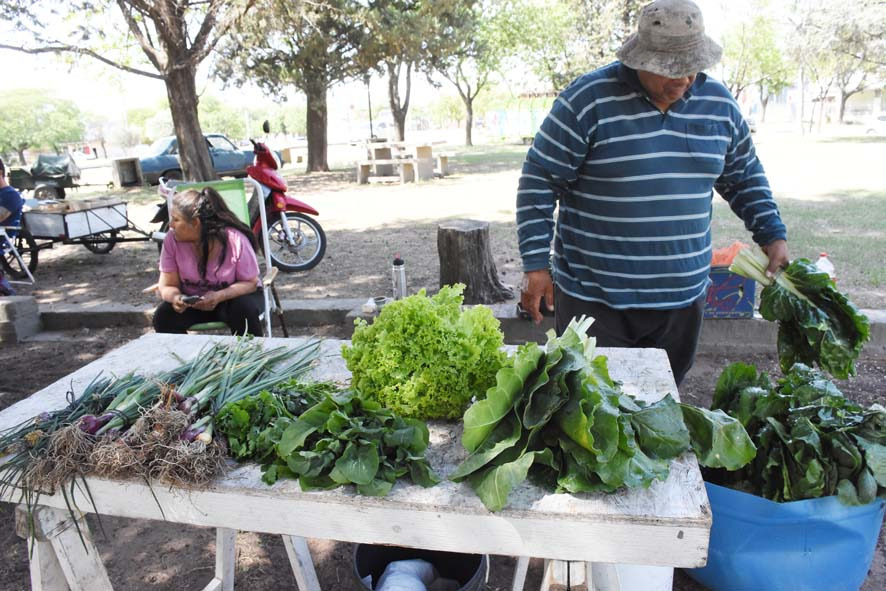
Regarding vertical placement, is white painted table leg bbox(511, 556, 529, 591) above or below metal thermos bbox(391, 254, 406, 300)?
below

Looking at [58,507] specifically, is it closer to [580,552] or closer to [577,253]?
[580,552]

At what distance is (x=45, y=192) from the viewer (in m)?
15.5

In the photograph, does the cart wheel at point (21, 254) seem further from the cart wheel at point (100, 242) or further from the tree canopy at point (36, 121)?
the tree canopy at point (36, 121)

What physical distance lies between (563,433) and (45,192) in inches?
694

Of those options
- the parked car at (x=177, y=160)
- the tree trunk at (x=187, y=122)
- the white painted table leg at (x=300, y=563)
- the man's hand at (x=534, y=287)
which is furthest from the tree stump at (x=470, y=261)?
the parked car at (x=177, y=160)

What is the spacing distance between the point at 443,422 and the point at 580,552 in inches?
21.6

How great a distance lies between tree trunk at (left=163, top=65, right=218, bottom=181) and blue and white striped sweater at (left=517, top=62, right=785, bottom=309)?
35.6 ft

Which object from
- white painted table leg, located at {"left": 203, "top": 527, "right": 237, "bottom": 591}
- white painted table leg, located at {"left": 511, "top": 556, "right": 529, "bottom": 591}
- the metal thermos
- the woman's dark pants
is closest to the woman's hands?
the woman's dark pants

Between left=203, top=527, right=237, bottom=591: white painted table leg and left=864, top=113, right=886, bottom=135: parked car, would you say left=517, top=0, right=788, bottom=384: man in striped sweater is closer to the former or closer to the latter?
left=203, top=527, right=237, bottom=591: white painted table leg

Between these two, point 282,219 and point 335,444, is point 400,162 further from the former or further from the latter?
point 335,444

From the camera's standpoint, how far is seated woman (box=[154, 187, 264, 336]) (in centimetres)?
370

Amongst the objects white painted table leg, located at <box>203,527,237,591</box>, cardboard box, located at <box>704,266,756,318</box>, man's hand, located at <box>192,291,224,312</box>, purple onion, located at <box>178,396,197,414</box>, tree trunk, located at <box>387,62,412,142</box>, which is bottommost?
white painted table leg, located at <box>203,527,237,591</box>

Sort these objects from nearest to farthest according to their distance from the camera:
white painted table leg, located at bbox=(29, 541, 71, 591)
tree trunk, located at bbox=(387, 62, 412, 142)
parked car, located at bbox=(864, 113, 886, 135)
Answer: white painted table leg, located at bbox=(29, 541, 71, 591), tree trunk, located at bbox=(387, 62, 412, 142), parked car, located at bbox=(864, 113, 886, 135)

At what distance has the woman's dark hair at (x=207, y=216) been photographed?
11.8 ft
